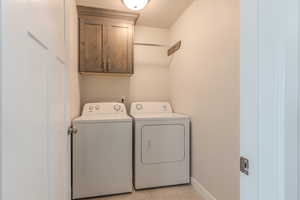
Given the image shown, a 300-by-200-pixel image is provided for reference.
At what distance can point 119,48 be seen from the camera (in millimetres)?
2545

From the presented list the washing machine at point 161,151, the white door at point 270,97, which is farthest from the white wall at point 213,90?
the white door at point 270,97

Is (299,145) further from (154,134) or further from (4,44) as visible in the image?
(154,134)

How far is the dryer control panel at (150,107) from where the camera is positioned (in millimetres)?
2729

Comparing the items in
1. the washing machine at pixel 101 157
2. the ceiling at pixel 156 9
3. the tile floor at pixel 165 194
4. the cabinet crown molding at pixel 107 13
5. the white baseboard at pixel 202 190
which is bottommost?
the tile floor at pixel 165 194

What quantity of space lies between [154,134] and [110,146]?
0.60m

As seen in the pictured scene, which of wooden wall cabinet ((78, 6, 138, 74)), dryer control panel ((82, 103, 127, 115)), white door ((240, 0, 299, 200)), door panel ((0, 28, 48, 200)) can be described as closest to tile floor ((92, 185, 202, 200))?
dryer control panel ((82, 103, 127, 115))

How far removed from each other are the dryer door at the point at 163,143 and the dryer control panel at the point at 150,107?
63 cm

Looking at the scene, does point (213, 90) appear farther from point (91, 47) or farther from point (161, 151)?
point (91, 47)

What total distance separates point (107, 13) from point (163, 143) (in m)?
2.13

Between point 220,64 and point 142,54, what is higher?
point 142,54

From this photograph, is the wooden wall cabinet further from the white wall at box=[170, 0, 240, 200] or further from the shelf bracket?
the white wall at box=[170, 0, 240, 200]

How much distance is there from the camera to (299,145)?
427 millimetres

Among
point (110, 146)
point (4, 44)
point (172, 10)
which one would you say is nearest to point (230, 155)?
point (110, 146)

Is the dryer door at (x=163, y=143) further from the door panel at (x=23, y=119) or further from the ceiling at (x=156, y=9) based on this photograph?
the ceiling at (x=156, y=9)
